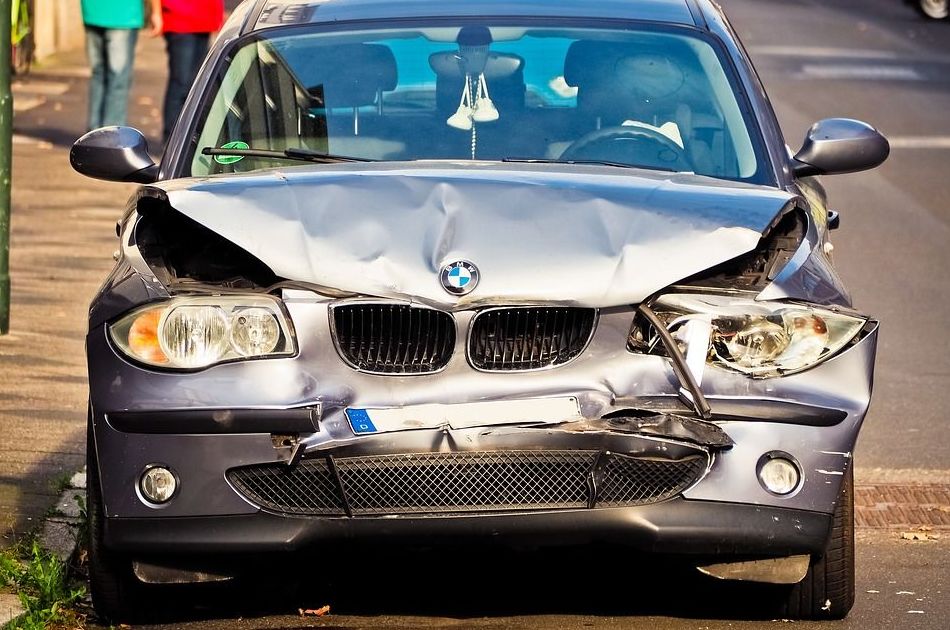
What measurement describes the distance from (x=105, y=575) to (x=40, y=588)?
398 mm

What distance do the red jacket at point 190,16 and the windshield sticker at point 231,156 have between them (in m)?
8.66

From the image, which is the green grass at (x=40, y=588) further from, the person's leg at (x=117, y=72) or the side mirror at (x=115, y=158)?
the person's leg at (x=117, y=72)

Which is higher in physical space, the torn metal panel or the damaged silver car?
the damaged silver car

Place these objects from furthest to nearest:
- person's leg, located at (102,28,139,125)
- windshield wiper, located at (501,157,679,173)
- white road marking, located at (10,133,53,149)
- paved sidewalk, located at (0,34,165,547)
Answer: white road marking, located at (10,133,53,149) → person's leg, located at (102,28,139,125) → paved sidewalk, located at (0,34,165,547) → windshield wiper, located at (501,157,679,173)

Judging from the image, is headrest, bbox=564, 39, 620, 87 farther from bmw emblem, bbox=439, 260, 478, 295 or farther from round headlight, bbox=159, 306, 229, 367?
round headlight, bbox=159, 306, 229, 367

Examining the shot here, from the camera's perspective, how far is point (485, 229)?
464 cm

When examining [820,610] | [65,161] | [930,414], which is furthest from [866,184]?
[820,610]

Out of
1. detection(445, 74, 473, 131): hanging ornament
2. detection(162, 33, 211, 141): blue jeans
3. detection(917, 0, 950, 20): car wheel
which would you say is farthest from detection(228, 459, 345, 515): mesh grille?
detection(917, 0, 950, 20): car wheel

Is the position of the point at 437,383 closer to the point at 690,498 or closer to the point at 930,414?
the point at 690,498

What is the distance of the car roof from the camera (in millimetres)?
6207

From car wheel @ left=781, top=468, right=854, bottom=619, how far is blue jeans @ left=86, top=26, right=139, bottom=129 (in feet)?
33.9

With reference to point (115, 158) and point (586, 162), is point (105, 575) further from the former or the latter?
point (586, 162)

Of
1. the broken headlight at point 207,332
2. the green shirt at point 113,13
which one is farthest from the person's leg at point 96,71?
the broken headlight at point 207,332

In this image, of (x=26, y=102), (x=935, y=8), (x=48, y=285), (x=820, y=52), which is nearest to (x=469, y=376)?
(x=48, y=285)
